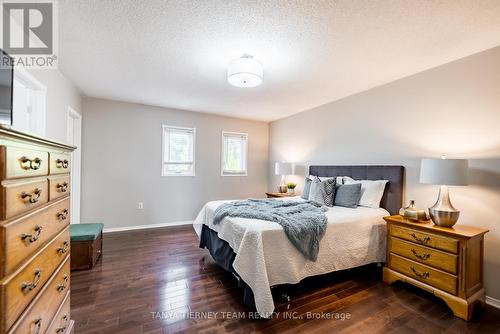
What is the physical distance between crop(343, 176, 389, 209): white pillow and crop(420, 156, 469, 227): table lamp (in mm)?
706

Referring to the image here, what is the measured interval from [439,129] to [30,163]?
356 cm

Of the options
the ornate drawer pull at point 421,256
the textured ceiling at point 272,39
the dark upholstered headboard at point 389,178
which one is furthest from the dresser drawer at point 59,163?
the dark upholstered headboard at point 389,178

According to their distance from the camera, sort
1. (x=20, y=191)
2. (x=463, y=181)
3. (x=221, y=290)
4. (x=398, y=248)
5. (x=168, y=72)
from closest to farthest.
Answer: (x=20, y=191), (x=463, y=181), (x=221, y=290), (x=398, y=248), (x=168, y=72)

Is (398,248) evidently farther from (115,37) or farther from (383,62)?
(115,37)

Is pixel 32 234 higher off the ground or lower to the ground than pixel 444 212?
higher

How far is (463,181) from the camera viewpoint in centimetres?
204

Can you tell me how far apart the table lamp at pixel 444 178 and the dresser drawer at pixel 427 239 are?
17cm

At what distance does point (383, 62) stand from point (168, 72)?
102 inches

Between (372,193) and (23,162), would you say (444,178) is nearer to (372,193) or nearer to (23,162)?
(372,193)

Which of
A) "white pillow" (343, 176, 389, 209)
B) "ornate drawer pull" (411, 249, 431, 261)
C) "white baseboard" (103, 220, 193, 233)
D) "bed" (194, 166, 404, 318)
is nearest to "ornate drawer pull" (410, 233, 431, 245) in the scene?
"ornate drawer pull" (411, 249, 431, 261)

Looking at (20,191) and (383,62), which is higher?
→ (383,62)

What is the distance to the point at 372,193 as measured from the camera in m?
2.97

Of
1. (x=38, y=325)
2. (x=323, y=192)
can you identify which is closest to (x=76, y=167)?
(x=38, y=325)

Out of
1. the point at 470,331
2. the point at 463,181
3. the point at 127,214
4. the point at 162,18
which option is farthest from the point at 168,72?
the point at 470,331
